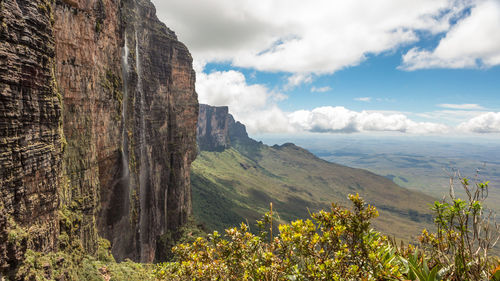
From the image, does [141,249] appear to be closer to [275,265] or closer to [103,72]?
[103,72]

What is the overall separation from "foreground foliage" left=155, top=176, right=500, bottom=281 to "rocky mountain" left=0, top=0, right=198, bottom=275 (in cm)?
1642

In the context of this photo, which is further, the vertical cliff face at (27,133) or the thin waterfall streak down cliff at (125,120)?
the thin waterfall streak down cliff at (125,120)

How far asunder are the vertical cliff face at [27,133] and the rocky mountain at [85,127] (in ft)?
0.23

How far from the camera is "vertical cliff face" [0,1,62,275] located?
15.3m

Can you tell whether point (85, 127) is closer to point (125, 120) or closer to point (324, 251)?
point (125, 120)

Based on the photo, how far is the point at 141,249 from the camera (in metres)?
52.4

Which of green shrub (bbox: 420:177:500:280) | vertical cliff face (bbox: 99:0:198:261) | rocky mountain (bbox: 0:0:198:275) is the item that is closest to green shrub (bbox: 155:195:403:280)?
green shrub (bbox: 420:177:500:280)

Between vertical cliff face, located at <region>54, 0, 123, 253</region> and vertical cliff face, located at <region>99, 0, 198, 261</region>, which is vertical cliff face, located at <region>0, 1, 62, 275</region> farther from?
vertical cliff face, located at <region>99, 0, 198, 261</region>

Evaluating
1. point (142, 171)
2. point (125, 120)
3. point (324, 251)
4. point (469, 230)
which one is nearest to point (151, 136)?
point (142, 171)

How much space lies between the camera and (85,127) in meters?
29.1

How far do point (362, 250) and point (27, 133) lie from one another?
21295mm

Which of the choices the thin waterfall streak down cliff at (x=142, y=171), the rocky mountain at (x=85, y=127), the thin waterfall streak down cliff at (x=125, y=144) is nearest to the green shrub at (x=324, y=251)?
the rocky mountain at (x=85, y=127)

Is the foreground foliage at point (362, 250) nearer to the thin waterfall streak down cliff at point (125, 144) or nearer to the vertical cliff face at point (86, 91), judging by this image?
the vertical cliff face at point (86, 91)

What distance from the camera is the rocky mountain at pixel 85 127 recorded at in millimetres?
16156
